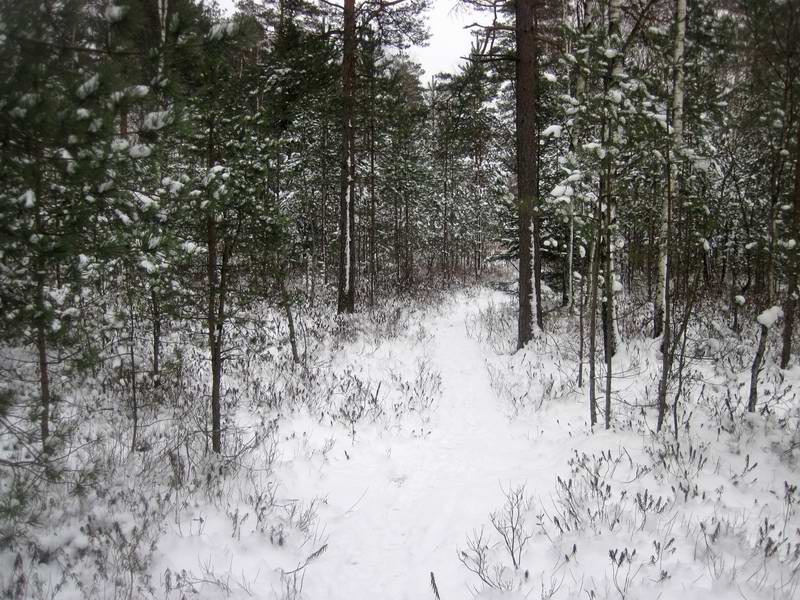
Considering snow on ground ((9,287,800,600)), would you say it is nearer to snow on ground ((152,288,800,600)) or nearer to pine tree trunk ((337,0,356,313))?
snow on ground ((152,288,800,600))

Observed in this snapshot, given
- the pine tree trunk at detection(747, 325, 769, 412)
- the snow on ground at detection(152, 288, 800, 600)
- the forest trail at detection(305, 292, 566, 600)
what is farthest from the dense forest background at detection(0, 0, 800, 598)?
the forest trail at detection(305, 292, 566, 600)

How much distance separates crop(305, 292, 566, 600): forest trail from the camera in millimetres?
3781

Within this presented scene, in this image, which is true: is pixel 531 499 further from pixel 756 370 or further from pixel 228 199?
pixel 228 199

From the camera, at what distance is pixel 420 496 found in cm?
506

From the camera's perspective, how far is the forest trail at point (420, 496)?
12.4 feet

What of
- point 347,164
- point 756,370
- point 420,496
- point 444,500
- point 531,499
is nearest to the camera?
point 531,499

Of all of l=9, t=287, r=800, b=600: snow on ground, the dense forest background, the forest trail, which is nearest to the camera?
the dense forest background

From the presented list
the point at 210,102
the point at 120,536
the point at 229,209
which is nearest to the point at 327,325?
the point at 229,209

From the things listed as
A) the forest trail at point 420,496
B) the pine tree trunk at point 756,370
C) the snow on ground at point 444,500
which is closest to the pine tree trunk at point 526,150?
the snow on ground at point 444,500

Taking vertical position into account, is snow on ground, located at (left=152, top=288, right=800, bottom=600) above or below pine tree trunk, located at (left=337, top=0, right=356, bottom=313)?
below

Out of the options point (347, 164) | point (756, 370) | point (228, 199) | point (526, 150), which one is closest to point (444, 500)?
point (228, 199)

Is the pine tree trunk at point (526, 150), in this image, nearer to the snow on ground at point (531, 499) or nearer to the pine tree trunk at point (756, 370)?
the snow on ground at point (531, 499)

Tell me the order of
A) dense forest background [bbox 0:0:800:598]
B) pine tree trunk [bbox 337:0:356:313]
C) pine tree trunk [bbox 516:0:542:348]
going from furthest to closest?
pine tree trunk [bbox 337:0:356:313] → pine tree trunk [bbox 516:0:542:348] → dense forest background [bbox 0:0:800:598]

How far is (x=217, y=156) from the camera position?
5457 millimetres
